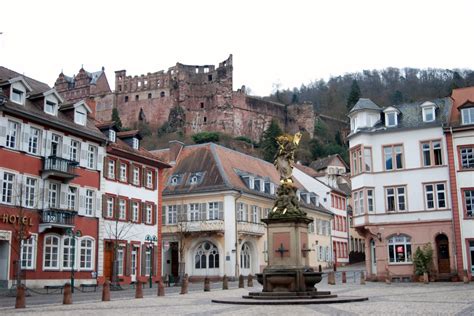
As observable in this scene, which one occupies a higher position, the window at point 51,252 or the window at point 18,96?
the window at point 18,96

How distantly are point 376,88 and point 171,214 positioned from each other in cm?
9481

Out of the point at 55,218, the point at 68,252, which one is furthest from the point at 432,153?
the point at 55,218

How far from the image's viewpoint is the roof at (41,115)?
3420 cm

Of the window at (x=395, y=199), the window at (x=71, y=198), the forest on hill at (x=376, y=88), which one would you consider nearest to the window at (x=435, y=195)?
the window at (x=395, y=199)

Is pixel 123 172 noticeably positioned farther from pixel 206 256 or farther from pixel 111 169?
pixel 206 256

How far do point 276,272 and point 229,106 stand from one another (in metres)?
100

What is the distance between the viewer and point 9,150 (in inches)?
1330

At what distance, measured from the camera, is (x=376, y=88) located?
138500 mm

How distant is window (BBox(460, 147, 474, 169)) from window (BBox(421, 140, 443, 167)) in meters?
1.40

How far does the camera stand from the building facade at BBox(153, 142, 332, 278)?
50375 millimetres

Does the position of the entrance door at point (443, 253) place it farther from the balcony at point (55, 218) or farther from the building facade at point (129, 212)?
the balcony at point (55, 218)

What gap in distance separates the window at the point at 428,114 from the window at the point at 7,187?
26.8m

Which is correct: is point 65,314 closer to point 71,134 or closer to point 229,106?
point 71,134

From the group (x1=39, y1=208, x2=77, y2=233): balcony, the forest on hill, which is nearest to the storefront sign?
(x1=39, y1=208, x2=77, y2=233): balcony
